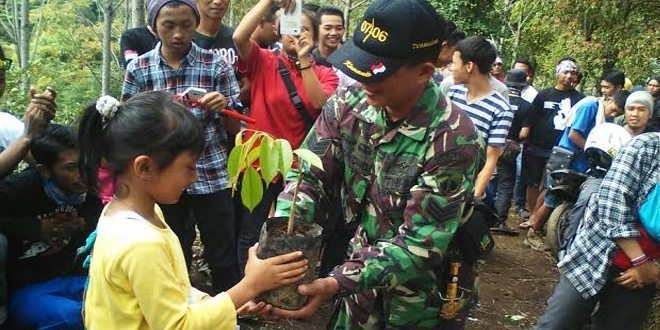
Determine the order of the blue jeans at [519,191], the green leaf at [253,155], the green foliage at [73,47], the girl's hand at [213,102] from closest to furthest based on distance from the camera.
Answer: the green leaf at [253,155]
the girl's hand at [213,102]
the blue jeans at [519,191]
the green foliage at [73,47]

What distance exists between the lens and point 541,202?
7168 millimetres

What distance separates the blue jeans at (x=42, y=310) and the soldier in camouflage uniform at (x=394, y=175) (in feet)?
4.65

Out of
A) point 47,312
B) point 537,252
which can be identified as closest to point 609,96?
point 537,252

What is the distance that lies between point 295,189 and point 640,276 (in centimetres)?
183

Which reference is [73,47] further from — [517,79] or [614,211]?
[614,211]

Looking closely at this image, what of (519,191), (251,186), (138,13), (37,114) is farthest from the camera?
(519,191)

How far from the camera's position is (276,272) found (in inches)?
67.9

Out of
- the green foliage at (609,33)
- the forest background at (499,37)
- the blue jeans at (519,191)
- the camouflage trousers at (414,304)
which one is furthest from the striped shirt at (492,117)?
the green foliage at (609,33)

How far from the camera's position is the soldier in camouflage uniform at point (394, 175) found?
1.92 m

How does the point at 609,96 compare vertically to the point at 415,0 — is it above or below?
below

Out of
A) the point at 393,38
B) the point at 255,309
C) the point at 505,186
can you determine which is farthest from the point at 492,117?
the point at 505,186

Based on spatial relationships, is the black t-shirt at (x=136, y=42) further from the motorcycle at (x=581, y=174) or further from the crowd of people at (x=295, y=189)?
the motorcycle at (x=581, y=174)

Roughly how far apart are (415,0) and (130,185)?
3.49 ft

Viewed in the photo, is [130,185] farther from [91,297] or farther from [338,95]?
[338,95]
